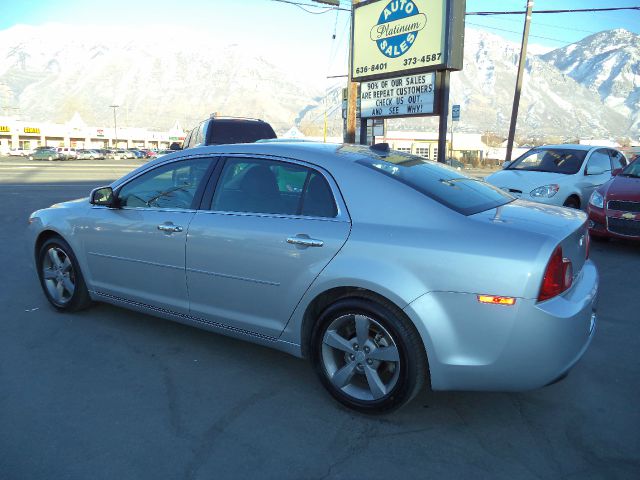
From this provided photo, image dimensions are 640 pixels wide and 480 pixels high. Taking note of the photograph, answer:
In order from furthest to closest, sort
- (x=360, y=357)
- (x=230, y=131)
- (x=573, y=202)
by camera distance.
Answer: (x=230, y=131), (x=573, y=202), (x=360, y=357)

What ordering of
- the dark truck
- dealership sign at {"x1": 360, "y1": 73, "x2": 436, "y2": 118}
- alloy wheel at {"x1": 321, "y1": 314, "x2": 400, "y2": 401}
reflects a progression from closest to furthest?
alloy wheel at {"x1": 321, "y1": 314, "x2": 400, "y2": 401} → the dark truck → dealership sign at {"x1": 360, "y1": 73, "x2": 436, "y2": 118}

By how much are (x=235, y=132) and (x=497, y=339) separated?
9081mm

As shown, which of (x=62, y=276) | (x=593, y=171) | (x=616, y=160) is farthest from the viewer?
(x=616, y=160)

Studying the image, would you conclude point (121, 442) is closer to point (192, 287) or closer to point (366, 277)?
point (192, 287)

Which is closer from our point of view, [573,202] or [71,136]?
[573,202]

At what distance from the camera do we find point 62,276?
15.4 ft

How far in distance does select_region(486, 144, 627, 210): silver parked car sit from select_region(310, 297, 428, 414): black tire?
20.5 ft

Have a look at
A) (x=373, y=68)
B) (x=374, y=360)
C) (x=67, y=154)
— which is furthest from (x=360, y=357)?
(x=67, y=154)

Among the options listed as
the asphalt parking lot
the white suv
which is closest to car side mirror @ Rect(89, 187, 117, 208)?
the asphalt parking lot

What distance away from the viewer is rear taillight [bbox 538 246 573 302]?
261cm

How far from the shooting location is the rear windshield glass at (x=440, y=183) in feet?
10.1

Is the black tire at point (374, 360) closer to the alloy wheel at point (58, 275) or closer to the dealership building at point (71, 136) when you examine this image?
the alloy wheel at point (58, 275)

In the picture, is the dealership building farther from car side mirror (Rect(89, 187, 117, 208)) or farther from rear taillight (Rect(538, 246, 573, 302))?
rear taillight (Rect(538, 246, 573, 302))

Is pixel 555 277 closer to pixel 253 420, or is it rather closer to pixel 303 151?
pixel 303 151
